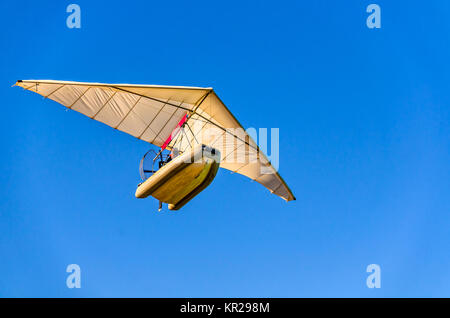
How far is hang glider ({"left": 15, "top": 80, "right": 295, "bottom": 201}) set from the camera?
2870cm

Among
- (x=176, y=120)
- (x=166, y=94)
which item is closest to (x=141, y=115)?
(x=176, y=120)

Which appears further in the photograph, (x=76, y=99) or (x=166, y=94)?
(x=76, y=99)

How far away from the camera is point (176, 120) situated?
3300cm

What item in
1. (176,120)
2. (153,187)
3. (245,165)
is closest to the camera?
(153,187)

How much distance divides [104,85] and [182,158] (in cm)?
627

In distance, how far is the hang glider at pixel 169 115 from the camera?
1130 inches

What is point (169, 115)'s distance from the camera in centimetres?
3250
